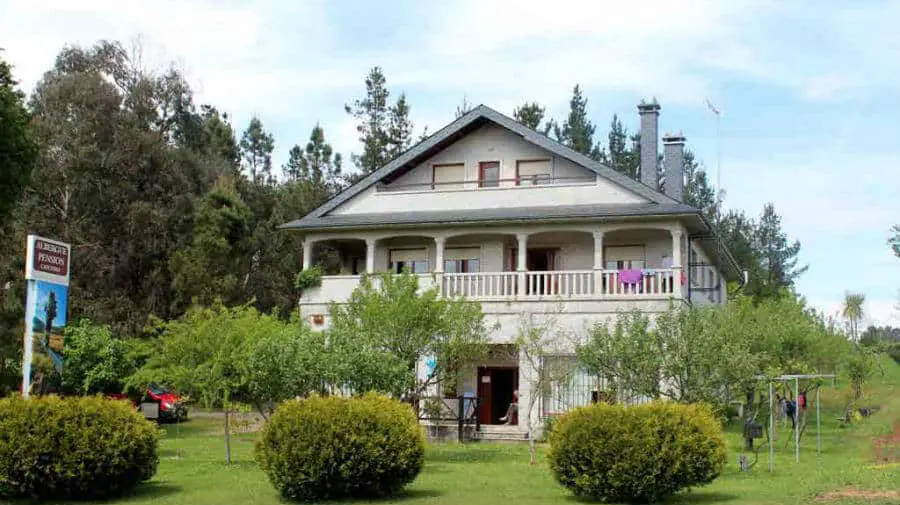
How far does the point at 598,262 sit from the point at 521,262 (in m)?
2.22

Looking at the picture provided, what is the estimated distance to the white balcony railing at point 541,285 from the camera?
94.1ft

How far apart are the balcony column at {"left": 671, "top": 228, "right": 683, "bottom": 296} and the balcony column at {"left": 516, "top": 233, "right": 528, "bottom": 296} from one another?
411cm

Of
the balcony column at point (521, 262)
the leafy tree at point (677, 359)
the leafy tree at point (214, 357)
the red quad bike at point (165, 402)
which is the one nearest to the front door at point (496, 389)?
the balcony column at point (521, 262)

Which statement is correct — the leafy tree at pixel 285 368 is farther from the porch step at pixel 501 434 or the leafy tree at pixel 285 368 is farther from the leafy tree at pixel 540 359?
the porch step at pixel 501 434

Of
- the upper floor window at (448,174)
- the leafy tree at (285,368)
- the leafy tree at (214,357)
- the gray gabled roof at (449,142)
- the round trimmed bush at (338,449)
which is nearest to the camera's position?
the round trimmed bush at (338,449)

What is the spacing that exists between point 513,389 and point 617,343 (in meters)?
12.7

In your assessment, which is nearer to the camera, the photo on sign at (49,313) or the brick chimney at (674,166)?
the photo on sign at (49,313)

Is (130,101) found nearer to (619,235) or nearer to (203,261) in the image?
(203,261)

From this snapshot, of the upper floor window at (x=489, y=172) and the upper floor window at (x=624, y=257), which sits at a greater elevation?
the upper floor window at (x=489, y=172)

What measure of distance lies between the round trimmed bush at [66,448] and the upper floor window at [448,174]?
60.1ft

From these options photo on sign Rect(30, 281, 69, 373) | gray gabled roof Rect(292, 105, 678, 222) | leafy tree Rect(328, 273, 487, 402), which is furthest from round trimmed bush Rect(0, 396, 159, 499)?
gray gabled roof Rect(292, 105, 678, 222)

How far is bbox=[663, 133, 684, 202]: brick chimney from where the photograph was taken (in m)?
34.6

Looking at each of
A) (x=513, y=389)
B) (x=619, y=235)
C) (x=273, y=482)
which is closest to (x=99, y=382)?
(x=513, y=389)

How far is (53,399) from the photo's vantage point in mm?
15891
